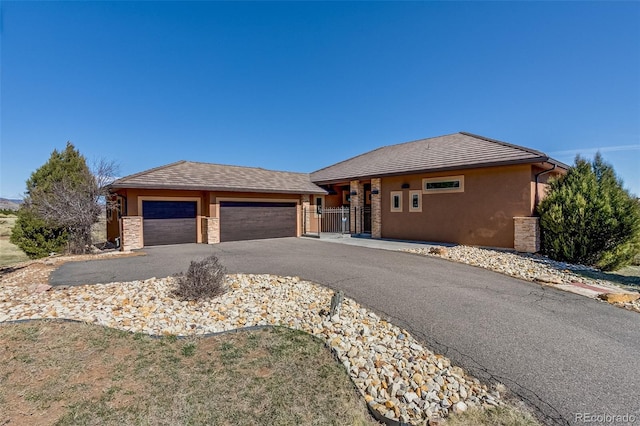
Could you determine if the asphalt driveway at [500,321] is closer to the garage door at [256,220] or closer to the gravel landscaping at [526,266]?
the gravel landscaping at [526,266]

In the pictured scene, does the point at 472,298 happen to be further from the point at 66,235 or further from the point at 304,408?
the point at 66,235

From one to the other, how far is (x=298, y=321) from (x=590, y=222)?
11.5 m

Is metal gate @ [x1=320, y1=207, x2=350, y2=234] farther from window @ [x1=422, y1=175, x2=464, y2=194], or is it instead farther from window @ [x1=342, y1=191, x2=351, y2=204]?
window @ [x1=422, y1=175, x2=464, y2=194]

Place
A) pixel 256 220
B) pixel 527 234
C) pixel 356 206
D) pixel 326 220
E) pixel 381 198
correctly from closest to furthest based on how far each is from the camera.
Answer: pixel 527 234 < pixel 381 198 < pixel 256 220 < pixel 356 206 < pixel 326 220

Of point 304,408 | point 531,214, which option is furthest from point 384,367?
point 531,214

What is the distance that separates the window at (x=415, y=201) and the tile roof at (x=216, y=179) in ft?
21.3

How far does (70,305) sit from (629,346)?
9609mm

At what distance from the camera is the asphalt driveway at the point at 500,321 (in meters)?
3.22

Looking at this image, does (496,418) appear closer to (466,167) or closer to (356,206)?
(466,167)

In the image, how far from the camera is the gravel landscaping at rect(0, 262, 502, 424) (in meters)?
3.17

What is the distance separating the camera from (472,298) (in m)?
6.22

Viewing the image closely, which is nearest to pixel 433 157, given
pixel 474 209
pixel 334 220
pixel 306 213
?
pixel 474 209

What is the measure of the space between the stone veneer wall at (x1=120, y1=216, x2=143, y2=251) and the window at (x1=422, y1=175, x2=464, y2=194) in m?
14.7

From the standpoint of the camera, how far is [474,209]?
1316 cm
